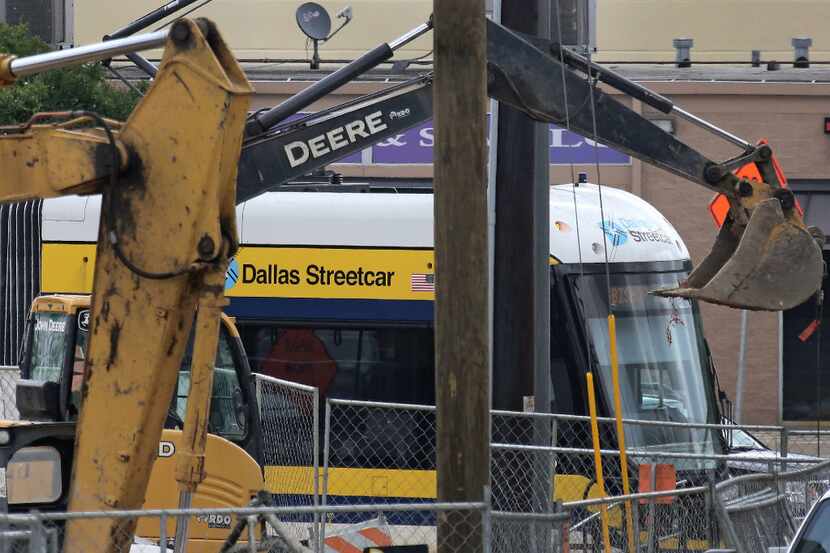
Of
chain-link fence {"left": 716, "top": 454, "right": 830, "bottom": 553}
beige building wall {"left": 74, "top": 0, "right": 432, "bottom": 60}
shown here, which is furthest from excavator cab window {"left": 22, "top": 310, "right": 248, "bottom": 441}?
beige building wall {"left": 74, "top": 0, "right": 432, "bottom": 60}

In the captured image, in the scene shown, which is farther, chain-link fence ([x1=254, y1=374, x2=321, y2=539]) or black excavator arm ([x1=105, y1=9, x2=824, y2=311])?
chain-link fence ([x1=254, y1=374, x2=321, y2=539])

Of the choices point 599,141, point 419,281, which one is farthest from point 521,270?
point 419,281

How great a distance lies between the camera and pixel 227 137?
6.57 m

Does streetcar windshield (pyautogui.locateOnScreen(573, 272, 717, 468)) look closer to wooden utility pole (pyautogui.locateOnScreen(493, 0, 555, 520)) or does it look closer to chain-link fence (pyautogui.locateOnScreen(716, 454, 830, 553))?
wooden utility pole (pyautogui.locateOnScreen(493, 0, 555, 520))

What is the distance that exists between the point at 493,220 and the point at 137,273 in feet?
14.5

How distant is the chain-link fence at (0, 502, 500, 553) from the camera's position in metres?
6.00

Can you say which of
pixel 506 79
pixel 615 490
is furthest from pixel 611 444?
pixel 506 79

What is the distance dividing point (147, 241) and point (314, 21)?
57.9 feet

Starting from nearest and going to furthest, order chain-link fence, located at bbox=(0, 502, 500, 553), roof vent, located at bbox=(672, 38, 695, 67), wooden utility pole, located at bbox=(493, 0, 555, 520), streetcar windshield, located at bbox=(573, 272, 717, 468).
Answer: chain-link fence, located at bbox=(0, 502, 500, 553) → wooden utility pole, located at bbox=(493, 0, 555, 520) → streetcar windshield, located at bbox=(573, 272, 717, 468) → roof vent, located at bbox=(672, 38, 695, 67)

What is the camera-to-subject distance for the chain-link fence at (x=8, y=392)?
11.3m

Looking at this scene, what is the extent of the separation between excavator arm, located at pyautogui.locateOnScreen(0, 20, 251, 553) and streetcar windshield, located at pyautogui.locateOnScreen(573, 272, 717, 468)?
688 centimetres

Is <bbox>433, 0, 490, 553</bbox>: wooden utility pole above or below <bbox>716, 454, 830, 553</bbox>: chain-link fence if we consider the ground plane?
above

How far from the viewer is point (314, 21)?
78.1ft

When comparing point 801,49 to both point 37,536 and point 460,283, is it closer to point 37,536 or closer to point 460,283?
point 460,283
